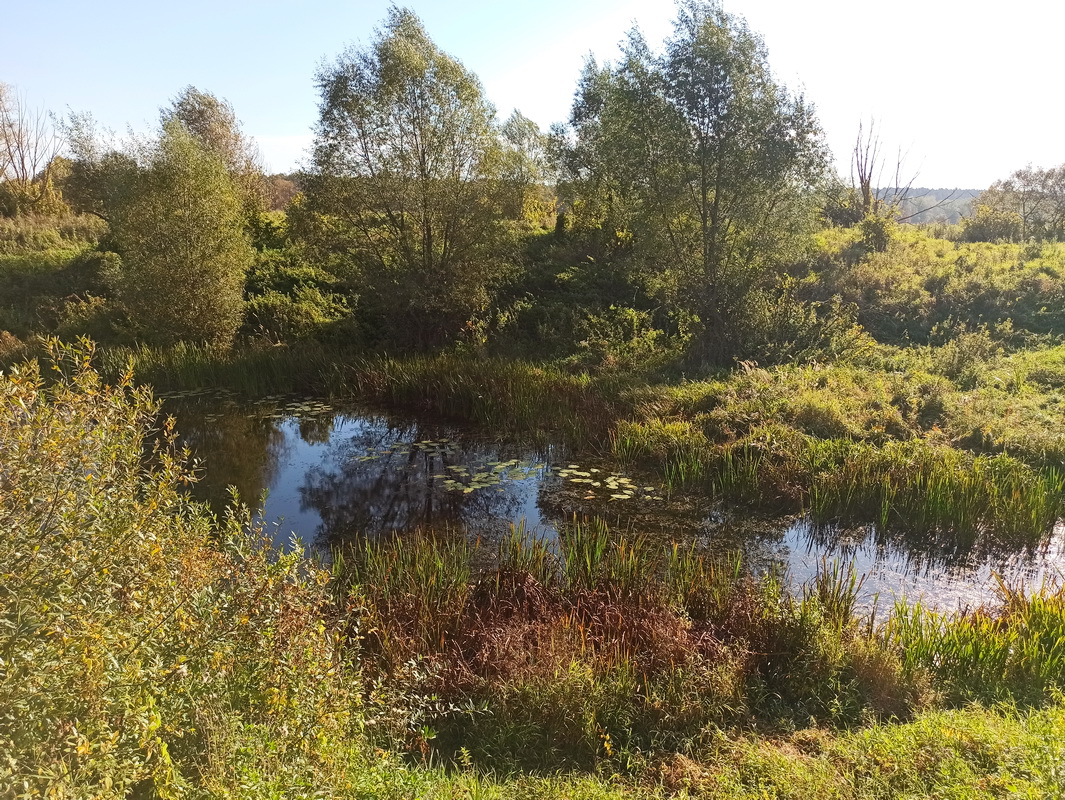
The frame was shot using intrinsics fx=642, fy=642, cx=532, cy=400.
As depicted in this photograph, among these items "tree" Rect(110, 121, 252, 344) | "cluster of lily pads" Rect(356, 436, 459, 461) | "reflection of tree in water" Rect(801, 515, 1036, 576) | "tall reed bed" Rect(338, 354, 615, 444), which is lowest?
"reflection of tree in water" Rect(801, 515, 1036, 576)

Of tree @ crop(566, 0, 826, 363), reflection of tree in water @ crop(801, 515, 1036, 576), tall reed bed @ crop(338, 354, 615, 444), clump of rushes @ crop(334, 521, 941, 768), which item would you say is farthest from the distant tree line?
clump of rushes @ crop(334, 521, 941, 768)

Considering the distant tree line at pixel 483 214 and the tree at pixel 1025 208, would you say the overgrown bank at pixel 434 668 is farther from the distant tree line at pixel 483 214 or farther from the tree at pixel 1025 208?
the tree at pixel 1025 208

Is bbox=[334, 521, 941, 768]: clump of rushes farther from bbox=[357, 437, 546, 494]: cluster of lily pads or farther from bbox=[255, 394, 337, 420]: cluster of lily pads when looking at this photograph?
bbox=[255, 394, 337, 420]: cluster of lily pads

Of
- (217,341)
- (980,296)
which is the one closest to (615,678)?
(217,341)

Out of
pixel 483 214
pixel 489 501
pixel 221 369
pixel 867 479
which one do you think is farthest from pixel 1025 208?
pixel 221 369

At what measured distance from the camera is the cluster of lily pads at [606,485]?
919 cm

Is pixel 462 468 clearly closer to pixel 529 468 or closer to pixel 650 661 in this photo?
pixel 529 468

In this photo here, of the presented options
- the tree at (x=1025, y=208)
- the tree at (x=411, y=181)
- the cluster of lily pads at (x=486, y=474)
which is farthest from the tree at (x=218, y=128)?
the tree at (x=1025, y=208)

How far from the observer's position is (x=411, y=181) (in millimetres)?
16141

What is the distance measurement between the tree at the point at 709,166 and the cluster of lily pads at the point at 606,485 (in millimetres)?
6245

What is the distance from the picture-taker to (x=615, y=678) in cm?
484

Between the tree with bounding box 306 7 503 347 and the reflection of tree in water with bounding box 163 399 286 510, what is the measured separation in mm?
5272

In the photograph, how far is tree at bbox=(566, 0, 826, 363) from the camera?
14.1 meters

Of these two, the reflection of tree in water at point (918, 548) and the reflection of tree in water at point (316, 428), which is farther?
the reflection of tree in water at point (316, 428)
